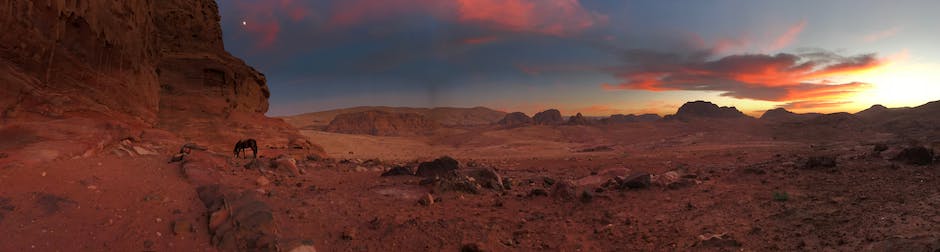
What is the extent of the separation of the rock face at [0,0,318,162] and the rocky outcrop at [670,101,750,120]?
7150 cm

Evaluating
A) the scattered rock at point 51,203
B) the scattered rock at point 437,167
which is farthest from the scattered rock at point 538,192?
the scattered rock at point 51,203

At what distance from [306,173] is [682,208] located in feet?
30.2

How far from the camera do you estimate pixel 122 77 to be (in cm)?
1391

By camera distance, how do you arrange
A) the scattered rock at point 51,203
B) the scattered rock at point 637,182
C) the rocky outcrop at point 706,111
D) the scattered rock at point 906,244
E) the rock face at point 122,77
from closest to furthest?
the scattered rock at point 906,244
the scattered rock at point 51,203
the rock face at point 122,77
the scattered rock at point 637,182
the rocky outcrop at point 706,111

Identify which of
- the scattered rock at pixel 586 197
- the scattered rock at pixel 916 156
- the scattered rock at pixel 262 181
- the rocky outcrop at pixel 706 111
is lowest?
the scattered rock at pixel 586 197

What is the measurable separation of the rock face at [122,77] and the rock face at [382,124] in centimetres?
4577

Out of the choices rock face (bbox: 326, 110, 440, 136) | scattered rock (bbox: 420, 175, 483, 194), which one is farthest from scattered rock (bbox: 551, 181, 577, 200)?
→ rock face (bbox: 326, 110, 440, 136)

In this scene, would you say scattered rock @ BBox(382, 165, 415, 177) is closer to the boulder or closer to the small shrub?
the boulder

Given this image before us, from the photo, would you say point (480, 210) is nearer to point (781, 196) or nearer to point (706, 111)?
point (781, 196)

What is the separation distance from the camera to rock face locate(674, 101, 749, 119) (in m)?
75.9

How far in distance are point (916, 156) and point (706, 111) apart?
73836mm

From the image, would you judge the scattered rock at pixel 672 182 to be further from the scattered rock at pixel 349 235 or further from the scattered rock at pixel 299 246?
the scattered rock at pixel 299 246

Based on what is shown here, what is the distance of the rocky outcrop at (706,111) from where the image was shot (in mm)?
75456

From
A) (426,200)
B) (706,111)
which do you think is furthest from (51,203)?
(706,111)
